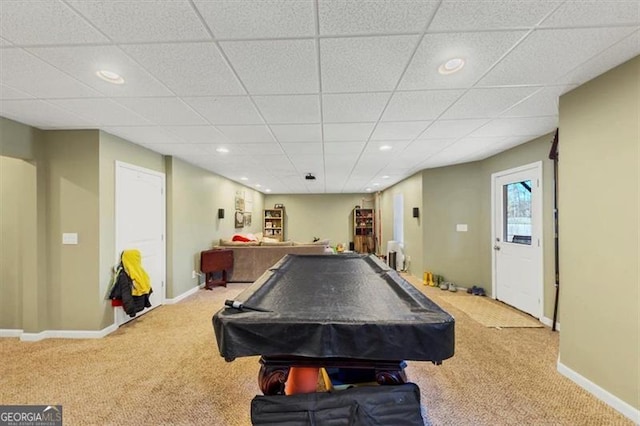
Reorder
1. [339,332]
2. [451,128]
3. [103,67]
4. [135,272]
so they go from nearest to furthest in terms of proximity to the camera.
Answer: [339,332] < [103,67] < [451,128] < [135,272]

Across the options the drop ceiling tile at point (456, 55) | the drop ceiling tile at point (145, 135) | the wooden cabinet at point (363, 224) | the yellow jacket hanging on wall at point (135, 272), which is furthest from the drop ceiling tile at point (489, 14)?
the wooden cabinet at point (363, 224)

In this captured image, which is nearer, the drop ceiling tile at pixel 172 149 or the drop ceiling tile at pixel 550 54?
the drop ceiling tile at pixel 550 54

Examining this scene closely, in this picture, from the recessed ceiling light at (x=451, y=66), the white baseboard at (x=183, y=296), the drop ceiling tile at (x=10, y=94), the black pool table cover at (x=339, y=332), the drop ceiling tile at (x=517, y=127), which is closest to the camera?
the black pool table cover at (x=339, y=332)

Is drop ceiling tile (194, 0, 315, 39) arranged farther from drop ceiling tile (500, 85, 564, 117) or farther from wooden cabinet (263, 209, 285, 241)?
wooden cabinet (263, 209, 285, 241)

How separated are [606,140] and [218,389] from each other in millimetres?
3384

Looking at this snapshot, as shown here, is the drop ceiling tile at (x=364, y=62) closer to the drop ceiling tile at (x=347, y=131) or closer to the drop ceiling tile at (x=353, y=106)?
the drop ceiling tile at (x=353, y=106)

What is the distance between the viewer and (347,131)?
321 centimetres

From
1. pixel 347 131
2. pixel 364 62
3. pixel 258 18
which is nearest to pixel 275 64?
pixel 258 18

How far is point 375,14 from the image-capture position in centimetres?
142

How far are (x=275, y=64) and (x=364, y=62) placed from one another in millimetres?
571

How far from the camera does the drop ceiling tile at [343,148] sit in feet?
12.3

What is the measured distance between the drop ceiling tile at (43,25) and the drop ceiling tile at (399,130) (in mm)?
2392

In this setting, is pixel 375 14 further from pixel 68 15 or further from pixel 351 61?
pixel 68 15

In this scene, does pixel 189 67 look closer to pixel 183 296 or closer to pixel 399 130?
pixel 399 130
